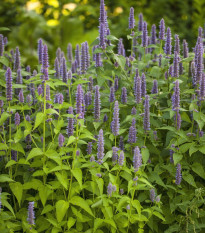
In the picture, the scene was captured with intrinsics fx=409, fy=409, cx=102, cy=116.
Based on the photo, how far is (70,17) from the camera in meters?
11.2

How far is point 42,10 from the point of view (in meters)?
11.6

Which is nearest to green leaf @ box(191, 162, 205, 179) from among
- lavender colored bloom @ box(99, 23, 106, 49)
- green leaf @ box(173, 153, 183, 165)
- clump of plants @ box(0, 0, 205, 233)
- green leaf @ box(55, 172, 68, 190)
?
clump of plants @ box(0, 0, 205, 233)

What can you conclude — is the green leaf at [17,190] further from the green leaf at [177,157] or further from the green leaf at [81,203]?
the green leaf at [177,157]

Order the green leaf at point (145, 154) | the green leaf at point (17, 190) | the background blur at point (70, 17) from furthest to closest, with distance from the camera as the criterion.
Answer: the background blur at point (70, 17), the green leaf at point (145, 154), the green leaf at point (17, 190)

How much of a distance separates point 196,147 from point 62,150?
3.91ft

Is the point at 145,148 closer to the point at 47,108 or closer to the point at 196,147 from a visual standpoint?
the point at 196,147

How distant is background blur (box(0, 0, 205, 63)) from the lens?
10.0 meters

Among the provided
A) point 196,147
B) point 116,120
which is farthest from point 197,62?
point 116,120

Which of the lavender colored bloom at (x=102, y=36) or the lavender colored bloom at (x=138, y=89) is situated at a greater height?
the lavender colored bloom at (x=102, y=36)

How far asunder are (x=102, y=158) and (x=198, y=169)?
3.16ft

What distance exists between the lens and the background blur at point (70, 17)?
1003 centimetres

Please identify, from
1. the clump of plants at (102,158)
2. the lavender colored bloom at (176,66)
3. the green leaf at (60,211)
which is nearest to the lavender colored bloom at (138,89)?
the clump of plants at (102,158)

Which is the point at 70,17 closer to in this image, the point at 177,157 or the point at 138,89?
the point at 138,89

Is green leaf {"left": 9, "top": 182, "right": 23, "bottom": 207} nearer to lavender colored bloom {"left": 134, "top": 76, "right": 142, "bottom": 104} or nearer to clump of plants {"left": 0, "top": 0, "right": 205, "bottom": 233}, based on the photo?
clump of plants {"left": 0, "top": 0, "right": 205, "bottom": 233}
